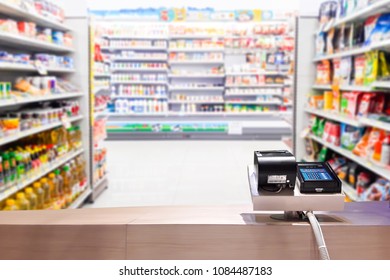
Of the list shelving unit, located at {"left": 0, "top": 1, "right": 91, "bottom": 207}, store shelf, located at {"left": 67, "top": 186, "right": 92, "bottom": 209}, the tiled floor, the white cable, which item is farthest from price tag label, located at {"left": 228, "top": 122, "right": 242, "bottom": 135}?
the white cable

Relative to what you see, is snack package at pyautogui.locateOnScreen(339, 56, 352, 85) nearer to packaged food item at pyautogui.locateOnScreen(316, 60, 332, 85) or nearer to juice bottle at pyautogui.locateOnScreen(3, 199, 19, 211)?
packaged food item at pyautogui.locateOnScreen(316, 60, 332, 85)

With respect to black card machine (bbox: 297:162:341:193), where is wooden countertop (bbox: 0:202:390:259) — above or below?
below

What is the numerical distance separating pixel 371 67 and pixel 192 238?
285 cm

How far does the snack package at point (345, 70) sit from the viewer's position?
451 centimetres

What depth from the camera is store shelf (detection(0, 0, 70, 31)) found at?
12.2 ft

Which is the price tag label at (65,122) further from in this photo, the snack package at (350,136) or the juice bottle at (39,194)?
the snack package at (350,136)

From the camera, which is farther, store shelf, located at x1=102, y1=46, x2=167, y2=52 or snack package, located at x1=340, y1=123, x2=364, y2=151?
store shelf, located at x1=102, y1=46, x2=167, y2=52

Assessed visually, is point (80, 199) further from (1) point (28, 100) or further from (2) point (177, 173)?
(2) point (177, 173)

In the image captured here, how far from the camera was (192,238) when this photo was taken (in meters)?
1.47

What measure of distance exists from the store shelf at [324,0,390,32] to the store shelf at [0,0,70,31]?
2.48 meters

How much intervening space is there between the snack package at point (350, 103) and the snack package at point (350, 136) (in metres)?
0.15

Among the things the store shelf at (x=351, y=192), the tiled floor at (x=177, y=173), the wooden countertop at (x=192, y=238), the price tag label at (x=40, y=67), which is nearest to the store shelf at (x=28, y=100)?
the price tag label at (x=40, y=67)
